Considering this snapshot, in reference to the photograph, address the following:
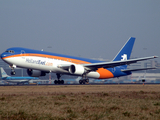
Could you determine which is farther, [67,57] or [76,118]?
[67,57]

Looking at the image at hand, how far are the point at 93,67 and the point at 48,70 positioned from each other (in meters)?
8.89

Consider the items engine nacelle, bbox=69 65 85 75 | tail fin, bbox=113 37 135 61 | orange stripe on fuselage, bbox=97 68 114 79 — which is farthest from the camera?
tail fin, bbox=113 37 135 61

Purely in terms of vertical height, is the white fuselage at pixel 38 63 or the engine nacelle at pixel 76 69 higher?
the white fuselage at pixel 38 63

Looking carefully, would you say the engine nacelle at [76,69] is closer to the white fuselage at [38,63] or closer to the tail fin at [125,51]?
the white fuselage at [38,63]

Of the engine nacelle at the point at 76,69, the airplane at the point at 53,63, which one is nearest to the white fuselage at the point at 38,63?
the airplane at the point at 53,63

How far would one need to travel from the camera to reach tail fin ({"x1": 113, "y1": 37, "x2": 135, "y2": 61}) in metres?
56.6

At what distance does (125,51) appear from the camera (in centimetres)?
5753

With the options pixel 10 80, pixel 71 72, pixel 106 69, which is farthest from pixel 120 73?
pixel 10 80

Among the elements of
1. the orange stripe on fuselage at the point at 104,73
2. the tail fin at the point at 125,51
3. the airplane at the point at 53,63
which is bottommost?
the orange stripe on fuselage at the point at 104,73

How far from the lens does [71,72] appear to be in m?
46.7

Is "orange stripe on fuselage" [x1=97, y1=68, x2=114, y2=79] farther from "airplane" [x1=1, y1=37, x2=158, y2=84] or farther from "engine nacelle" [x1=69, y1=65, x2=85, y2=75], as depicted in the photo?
"engine nacelle" [x1=69, y1=65, x2=85, y2=75]

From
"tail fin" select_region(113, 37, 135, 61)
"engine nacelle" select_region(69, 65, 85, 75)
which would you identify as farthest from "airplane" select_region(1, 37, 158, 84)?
"tail fin" select_region(113, 37, 135, 61)

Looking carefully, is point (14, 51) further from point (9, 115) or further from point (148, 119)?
point (148, 119)

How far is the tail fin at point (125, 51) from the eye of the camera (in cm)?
5662
